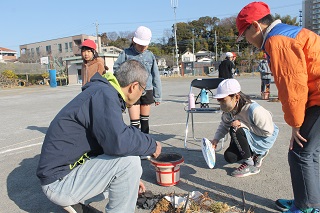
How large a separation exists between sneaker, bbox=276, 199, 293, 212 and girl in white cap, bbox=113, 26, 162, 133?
2.18 m

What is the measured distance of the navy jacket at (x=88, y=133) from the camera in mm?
1896

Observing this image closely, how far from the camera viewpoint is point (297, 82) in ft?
6.25

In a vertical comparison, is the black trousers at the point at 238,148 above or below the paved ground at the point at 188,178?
above

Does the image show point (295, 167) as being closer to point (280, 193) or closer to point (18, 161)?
point (280, 193)

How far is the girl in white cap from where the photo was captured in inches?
152

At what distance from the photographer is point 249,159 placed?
10.9 ft

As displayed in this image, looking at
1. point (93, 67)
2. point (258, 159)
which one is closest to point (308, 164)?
point (258, 159)

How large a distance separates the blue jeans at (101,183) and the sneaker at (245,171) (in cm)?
154

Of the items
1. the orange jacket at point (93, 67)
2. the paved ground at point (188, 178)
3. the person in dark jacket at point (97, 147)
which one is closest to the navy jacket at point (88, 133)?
the person in dark jacket at point (97, 147)

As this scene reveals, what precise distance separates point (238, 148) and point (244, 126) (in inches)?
10.1

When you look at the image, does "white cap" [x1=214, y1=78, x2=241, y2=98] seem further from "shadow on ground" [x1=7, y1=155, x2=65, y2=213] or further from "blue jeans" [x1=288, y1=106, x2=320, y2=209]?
"shadow on ground" [x1=7, y1=155, x2=65, y2=213]

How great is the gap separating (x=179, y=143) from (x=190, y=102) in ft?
2.31

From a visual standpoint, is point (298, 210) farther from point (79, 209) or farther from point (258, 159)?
point (79, 209)

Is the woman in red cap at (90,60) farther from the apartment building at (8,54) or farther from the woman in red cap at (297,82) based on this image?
the apartment building at (8,54)
